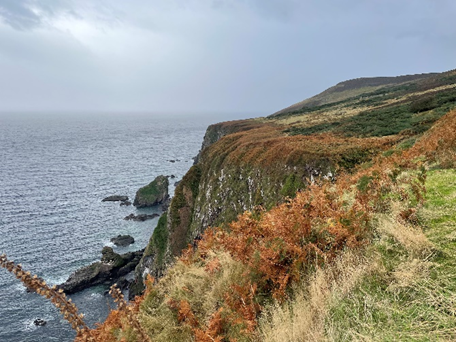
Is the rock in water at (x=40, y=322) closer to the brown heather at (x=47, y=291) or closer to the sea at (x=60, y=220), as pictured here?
the sea at (x=60, y=220)

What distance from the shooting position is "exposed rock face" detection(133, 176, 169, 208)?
252ft

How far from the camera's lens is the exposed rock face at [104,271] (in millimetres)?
43906

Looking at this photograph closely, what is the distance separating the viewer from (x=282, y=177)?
26953 millimetres

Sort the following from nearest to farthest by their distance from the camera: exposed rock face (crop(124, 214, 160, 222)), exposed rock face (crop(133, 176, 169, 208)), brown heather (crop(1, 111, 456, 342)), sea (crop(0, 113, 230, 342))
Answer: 1. brown heather (crop(1, 111, 456, 342))
2. sea (crop(0, 113, 230, 342))
3. exposed rock face (crop(124, 214, 160, 222))
4. exposed rock face (crop(133, 176, 169, 208))

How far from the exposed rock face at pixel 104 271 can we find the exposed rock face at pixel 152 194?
25.6 metres

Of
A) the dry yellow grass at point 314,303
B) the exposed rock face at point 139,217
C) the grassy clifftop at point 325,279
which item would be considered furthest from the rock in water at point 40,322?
the dry yellow grass at point 314,303

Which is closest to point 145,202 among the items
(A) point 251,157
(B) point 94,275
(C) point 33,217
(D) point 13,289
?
(C) point 33,217

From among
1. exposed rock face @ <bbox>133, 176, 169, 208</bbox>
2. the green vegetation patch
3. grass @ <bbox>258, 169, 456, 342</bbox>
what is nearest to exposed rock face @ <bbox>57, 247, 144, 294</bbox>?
the green vegetation patch

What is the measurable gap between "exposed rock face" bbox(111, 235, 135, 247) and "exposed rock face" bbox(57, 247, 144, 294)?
14.6ft

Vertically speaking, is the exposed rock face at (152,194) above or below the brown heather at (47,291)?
below

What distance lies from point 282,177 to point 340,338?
22.8 metres

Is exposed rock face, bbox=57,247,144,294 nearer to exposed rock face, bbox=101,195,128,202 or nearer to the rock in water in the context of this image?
the rock in water

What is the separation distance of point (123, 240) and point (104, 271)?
10516 millimetres

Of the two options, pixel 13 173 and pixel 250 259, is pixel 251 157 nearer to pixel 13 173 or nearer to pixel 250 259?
pixel 250 259
